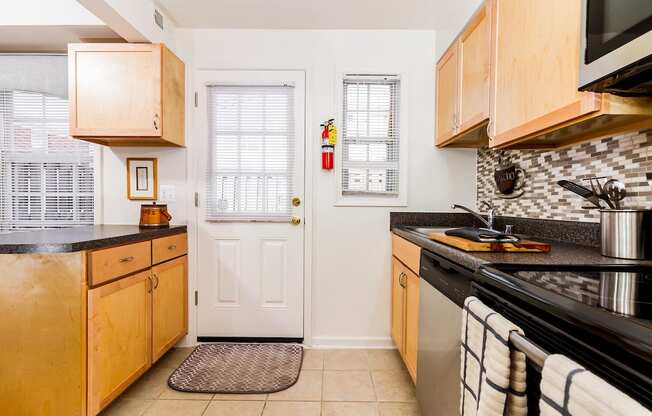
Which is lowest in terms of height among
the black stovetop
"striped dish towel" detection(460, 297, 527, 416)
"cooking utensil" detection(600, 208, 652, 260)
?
"striped dish towel" detection(460, 297, 527, 416)

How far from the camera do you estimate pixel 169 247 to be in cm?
236

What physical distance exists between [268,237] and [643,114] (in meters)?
2.22

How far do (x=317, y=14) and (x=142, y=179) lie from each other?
1766 millimetres

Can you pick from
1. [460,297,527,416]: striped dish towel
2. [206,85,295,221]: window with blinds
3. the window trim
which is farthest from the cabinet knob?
[460,297,527,416]: striped dish towel

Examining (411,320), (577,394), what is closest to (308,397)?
(411,320)

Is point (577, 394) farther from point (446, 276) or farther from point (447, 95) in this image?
point (447, 95)

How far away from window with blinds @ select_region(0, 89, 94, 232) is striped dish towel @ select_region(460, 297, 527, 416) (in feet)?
9.79

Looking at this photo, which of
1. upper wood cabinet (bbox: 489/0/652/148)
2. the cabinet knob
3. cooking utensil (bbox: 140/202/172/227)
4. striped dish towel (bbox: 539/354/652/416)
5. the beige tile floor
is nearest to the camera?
striped dish towel (bbox: 539/354/652/416)

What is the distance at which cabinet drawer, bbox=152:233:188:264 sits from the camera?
2172 millimetres

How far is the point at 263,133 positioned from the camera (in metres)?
2.67

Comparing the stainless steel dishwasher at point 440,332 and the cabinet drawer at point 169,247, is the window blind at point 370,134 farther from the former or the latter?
the cabinet drawer at point 169,247

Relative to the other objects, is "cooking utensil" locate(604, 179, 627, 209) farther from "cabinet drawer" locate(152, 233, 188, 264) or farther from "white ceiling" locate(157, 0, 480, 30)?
"cabinet drawer" locate(152, 233, 188, 264)

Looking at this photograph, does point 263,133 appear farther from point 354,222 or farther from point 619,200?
point 619,200

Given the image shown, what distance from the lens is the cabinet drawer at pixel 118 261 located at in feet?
5.29
